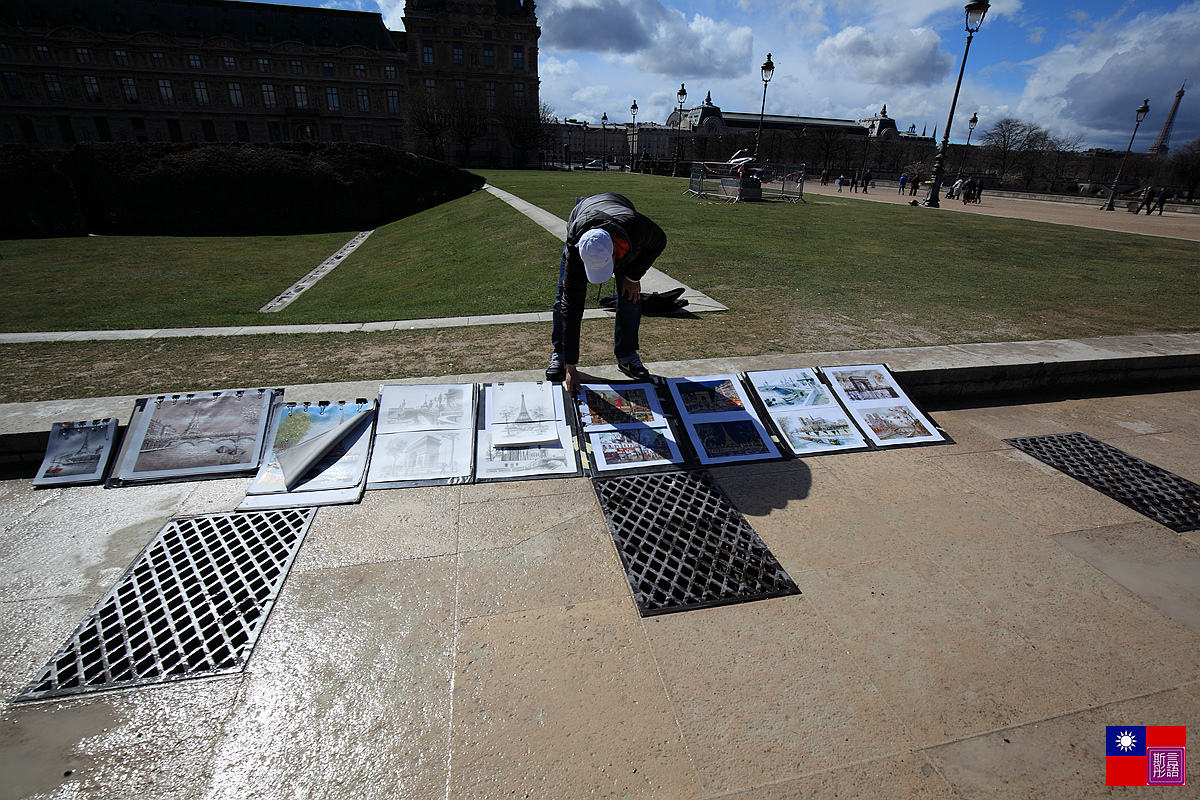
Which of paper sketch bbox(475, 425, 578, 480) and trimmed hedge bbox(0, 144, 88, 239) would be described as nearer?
paper sketch bbox(475, 425, 578, 480)

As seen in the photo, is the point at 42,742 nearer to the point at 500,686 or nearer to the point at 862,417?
the point at 500,686

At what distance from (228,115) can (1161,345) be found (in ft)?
279

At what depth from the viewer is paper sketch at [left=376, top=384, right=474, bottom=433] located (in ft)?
12.5

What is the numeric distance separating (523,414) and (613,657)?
203cm

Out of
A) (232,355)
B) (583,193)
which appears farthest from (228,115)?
(232,355)

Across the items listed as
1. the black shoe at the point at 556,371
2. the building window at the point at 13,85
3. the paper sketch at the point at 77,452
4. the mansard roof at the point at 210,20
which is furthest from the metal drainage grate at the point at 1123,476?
the building window at the point at 13,85

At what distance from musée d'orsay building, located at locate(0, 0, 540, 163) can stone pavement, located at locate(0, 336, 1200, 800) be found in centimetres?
7318

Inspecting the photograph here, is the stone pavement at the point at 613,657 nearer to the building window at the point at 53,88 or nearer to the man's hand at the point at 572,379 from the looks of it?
the man's hand at the point at 572,379

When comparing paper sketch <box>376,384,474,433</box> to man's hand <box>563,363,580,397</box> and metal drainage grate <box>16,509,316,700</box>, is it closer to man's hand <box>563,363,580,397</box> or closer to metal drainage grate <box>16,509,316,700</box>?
man's hand <box>563,363,580,397</box>

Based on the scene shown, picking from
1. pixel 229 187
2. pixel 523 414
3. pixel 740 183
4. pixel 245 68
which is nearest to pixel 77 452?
pixel 523 414

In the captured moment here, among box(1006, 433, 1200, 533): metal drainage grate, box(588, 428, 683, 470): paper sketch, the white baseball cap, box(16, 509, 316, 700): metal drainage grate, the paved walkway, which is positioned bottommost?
box(16, 509, 316, 700): metal drainage grate

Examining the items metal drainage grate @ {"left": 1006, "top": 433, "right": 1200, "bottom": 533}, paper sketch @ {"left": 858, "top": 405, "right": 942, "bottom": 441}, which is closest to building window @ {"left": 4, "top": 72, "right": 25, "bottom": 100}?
paper sketch @ {"left": 858, "top": 405, "right": 942, "bottom": 441}

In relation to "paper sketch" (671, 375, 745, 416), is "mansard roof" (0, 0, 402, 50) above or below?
above

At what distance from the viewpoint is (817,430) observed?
4.04 m
